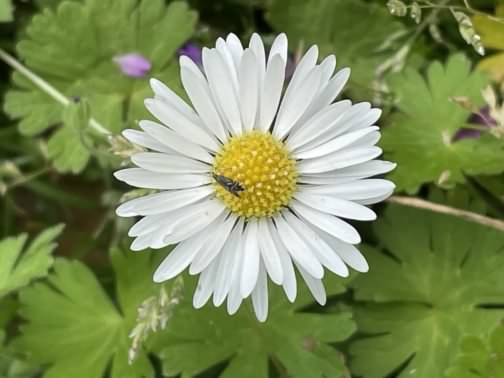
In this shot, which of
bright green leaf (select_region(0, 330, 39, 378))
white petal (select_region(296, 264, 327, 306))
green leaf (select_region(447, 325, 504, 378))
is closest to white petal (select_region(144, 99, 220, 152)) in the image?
white petal (select_region(296, 264, 327, 306))

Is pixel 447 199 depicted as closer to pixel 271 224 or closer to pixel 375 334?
pixel 375 334

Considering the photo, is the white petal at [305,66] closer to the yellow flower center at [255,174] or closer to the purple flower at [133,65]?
the yellow flower center at [255,174]

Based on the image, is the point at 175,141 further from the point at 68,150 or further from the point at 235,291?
the point at 68,150

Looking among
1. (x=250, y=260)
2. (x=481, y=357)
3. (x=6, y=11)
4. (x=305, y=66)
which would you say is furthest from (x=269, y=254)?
(x=6, y=11)

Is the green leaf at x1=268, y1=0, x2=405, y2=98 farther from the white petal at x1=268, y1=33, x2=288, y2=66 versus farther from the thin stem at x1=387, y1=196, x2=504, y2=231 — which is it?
the white petal at x1=268, y1=33, x2=288, y2=66

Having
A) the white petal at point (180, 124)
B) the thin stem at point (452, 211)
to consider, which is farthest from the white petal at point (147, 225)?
the thin stem at point (452, 211)
